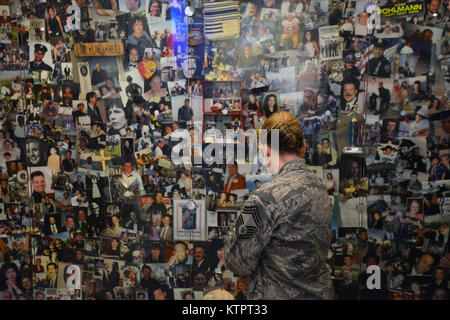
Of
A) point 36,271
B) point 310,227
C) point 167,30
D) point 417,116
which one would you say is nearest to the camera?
point 310,227

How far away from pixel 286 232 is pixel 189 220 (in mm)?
1489

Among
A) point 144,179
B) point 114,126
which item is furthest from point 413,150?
point 114,126

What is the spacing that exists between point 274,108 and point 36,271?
96.4 inches

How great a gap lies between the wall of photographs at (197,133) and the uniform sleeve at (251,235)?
1.25 metres

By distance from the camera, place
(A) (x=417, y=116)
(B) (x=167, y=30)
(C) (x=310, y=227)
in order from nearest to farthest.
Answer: (C) (x=310, y=227)
(A) (x=417, y=116)
(B) (x=167, y=30)

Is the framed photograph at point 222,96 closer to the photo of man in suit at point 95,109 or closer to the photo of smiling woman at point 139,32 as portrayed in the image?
the photo of smiling woman at point 139,32

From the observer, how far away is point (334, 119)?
2711mm

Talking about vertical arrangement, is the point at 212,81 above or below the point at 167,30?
below

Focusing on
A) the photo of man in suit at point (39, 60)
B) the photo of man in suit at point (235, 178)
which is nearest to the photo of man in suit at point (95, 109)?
the photo of man in suit at point (39, 60)

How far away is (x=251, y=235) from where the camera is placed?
152 cm

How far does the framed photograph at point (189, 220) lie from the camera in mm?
2861

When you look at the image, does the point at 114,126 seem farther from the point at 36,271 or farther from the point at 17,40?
the point at 36,271

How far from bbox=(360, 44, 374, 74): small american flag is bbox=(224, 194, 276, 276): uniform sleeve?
1684 mm

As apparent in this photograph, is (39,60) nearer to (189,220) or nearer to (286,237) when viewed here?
(189,220)
